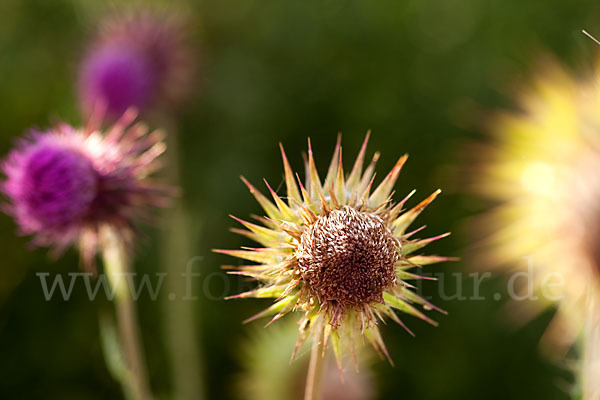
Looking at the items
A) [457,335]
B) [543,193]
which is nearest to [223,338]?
[457,335]

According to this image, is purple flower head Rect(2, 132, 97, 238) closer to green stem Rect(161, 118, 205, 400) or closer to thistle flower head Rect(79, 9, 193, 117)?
thistle flower head Rect(79, 9, 193, 117)

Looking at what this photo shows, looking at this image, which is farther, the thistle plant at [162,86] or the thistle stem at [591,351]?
the thistle plant at [162,86]

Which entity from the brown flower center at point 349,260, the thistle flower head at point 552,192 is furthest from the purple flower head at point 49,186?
the thistle flower head at point 552,192

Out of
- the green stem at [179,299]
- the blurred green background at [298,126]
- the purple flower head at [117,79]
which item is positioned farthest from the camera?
the blurred green background at [298,126]

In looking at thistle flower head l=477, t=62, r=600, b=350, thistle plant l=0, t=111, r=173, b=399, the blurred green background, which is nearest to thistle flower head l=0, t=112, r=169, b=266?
thistle plant l=0, t=111, r=173, b=399

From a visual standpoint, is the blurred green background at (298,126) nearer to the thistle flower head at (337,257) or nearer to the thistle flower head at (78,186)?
the thistle flower head at (78,186)

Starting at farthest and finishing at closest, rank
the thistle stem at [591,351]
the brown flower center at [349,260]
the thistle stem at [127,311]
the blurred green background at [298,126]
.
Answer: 1. the blurred green background at [298,126]
2. the thistle stem at [127,311]
3. the thistle stem at [591,351]
4. the brown flower center at [349,260]
